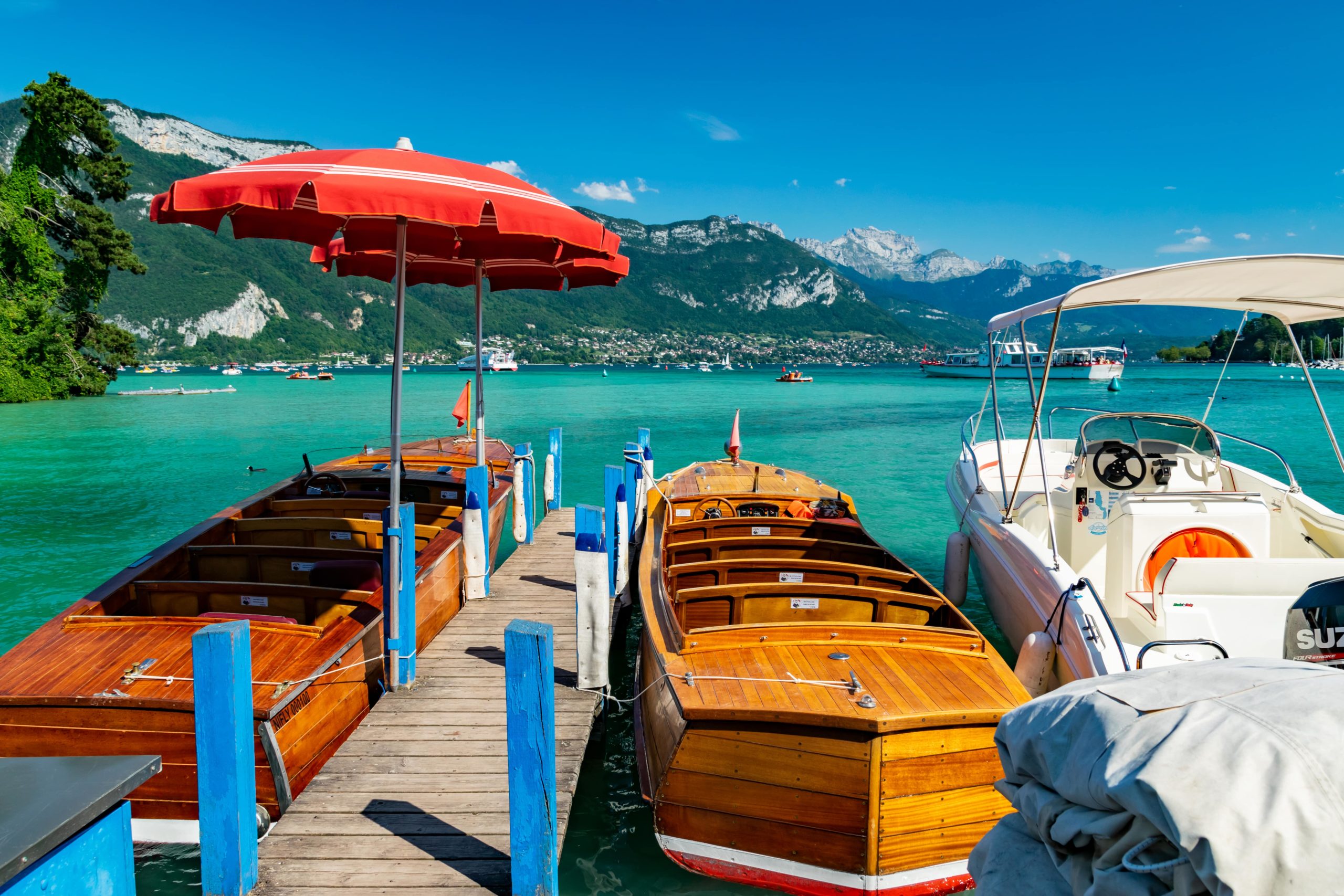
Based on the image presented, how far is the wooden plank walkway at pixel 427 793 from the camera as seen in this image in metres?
3.69

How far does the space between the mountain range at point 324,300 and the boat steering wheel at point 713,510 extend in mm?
81405

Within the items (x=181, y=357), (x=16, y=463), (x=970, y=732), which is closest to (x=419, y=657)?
(x=970, y=732)

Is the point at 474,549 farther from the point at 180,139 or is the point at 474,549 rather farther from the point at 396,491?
the point at 180,139

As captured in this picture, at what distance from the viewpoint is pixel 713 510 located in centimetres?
851

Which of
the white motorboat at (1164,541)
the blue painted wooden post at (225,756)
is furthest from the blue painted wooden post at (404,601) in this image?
the white motorboat at (1164,541)

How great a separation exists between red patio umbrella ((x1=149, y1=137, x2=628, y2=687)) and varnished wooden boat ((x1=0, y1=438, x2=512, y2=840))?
1.97 ft

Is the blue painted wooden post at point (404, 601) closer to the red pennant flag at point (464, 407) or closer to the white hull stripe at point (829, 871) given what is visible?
the white hull stripe at point (829, 871)

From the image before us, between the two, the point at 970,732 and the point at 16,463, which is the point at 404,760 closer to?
the point at 970,732

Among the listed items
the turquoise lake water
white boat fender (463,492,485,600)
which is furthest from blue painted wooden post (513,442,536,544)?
white boat fender (463,492,485,600)

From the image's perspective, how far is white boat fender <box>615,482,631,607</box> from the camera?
7.62 metres

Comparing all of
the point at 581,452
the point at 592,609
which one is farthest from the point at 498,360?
the point at 592,609

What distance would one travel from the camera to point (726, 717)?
373cm

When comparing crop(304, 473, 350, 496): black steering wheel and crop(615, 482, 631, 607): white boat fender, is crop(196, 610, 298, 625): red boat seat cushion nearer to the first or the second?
crop(615, 482, 631, 607): white boat fender

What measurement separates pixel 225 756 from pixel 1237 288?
737 centimetres
